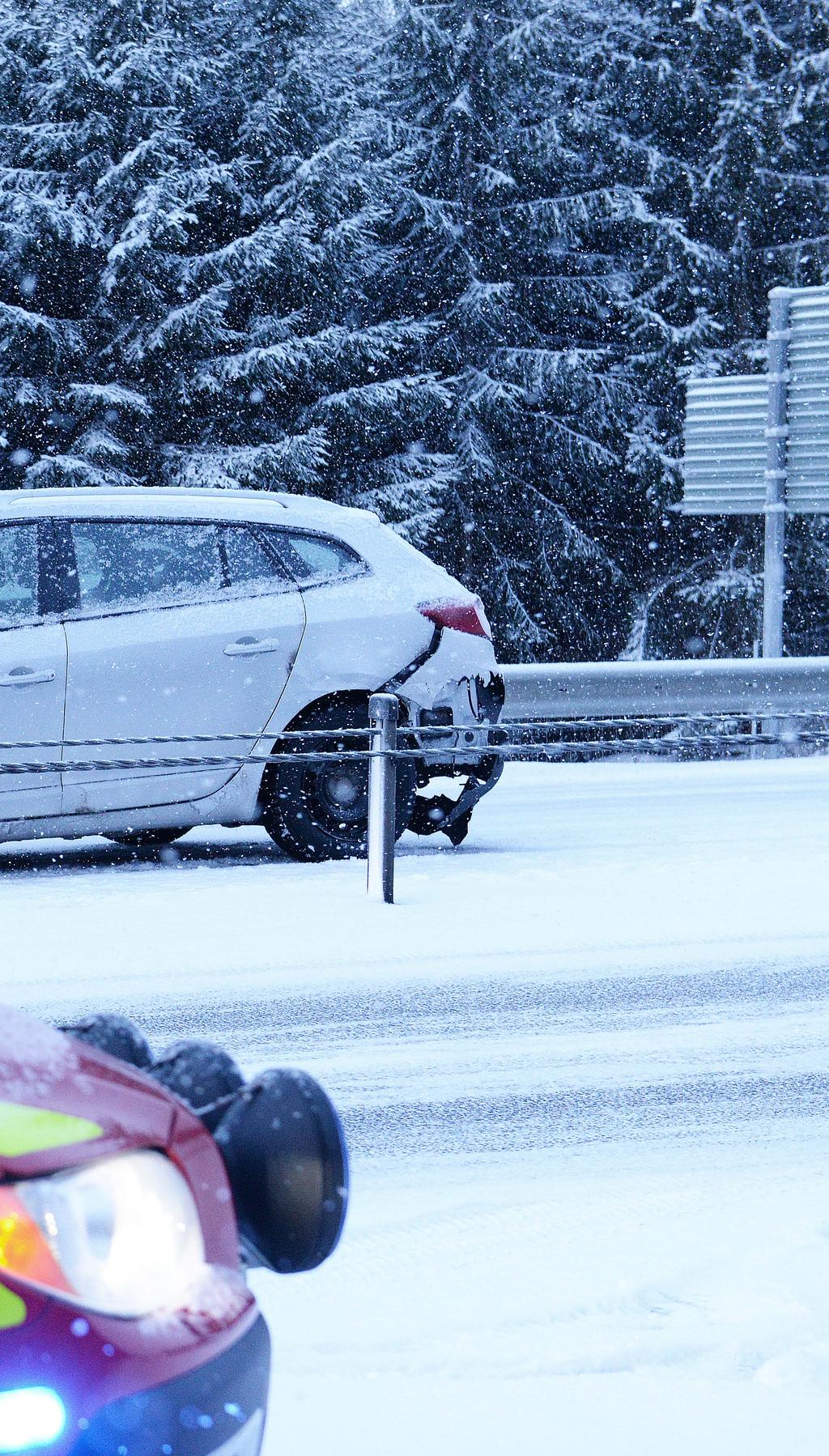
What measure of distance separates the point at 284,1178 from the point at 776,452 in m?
15.7

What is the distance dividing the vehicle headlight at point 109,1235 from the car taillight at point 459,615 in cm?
711

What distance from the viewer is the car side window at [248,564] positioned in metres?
8.69

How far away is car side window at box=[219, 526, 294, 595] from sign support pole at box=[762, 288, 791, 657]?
883cm

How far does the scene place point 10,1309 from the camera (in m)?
1.60

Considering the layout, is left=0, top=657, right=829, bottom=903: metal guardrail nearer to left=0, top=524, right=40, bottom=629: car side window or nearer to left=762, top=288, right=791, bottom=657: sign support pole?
left=0, top=524, right=40, bottom=629: car side window

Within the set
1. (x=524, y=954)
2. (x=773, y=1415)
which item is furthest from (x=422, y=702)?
(x=773, y=1415)

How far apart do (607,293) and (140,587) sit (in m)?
20.8

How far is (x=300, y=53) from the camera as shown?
80.8 ft

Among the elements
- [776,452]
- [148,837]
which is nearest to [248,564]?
[148,837]

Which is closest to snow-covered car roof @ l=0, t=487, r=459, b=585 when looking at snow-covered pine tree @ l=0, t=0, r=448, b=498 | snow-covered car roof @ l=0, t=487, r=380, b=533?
snow-covered car roof @ l=0, t=487, r=380, b=533

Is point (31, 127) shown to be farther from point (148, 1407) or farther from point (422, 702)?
point (148, 1407)

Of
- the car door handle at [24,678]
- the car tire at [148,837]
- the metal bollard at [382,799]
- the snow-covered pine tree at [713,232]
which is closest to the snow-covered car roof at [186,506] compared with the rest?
the car door handle at [24,678]

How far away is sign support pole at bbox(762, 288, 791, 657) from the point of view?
54.8ft

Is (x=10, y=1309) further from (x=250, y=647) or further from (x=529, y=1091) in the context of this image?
(x=250, y=647)
